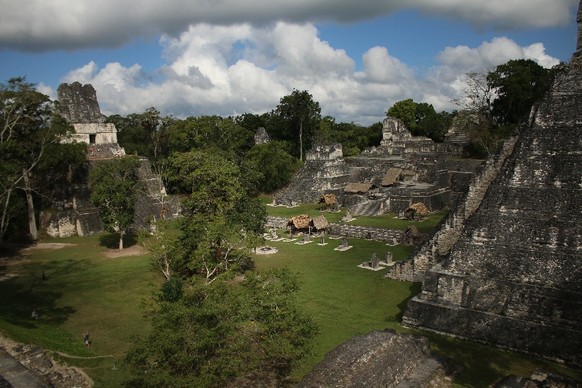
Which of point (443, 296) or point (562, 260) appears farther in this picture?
point (443, 296)

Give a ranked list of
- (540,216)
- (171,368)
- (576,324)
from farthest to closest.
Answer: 1. (540,216)
2. (576,324)
3. (171,368)

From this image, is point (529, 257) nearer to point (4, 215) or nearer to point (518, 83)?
point (4, 215)

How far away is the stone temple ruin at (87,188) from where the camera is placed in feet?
103

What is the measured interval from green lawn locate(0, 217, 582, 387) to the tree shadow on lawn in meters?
0.04

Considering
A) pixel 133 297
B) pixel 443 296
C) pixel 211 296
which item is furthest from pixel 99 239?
pixel 443 296

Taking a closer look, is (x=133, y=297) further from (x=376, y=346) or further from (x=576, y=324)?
(x=576, y=324)

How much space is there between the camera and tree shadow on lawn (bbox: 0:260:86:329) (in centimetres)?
1634

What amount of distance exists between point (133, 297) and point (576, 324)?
50.9 ft

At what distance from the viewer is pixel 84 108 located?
3816 centimetres

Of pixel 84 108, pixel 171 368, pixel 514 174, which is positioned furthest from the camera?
pixel 84 108

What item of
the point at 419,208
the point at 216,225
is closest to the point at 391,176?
the point at 419,208

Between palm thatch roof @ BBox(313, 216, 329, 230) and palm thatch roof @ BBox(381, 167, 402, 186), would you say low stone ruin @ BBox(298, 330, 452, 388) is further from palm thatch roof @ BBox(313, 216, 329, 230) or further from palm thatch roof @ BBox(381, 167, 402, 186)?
palm thatch roof @ BBox(381, 167, 402, 186)

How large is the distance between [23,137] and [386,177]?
2805 cm

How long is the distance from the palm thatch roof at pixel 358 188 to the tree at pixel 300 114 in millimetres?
21508
